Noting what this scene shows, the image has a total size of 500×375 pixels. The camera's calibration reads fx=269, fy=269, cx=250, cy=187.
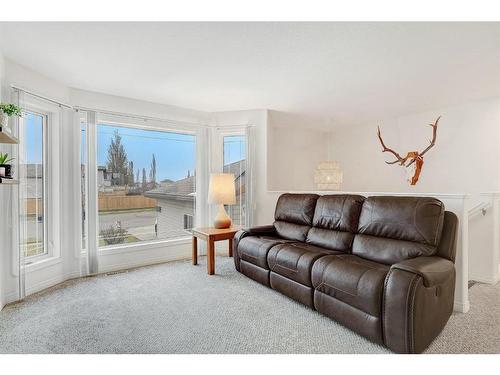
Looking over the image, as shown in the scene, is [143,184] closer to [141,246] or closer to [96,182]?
[96,182]

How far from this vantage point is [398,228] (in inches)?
91.1

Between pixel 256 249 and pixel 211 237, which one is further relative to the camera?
pixel 211 237

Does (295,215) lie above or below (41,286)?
above

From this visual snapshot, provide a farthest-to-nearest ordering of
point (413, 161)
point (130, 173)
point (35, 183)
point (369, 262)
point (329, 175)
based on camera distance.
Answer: point (329, 175) → point (413, 161) → point (130, 173) → point (35, 183) → point (369, 262)

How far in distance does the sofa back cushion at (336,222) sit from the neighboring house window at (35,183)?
3050mm

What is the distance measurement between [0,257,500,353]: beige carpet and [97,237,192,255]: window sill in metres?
0.52

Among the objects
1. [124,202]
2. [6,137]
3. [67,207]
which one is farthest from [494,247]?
[67,207]

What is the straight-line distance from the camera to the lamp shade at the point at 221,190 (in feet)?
12.0

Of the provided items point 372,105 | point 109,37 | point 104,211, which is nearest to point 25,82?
point 109,37

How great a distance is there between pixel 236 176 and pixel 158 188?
1.20m

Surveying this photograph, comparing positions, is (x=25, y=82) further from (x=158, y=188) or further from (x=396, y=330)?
(x=396, y=330)

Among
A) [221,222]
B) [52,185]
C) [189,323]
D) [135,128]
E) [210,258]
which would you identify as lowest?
[189,323]

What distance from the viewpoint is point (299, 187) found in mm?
5188

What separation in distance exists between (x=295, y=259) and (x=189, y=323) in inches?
41.6
